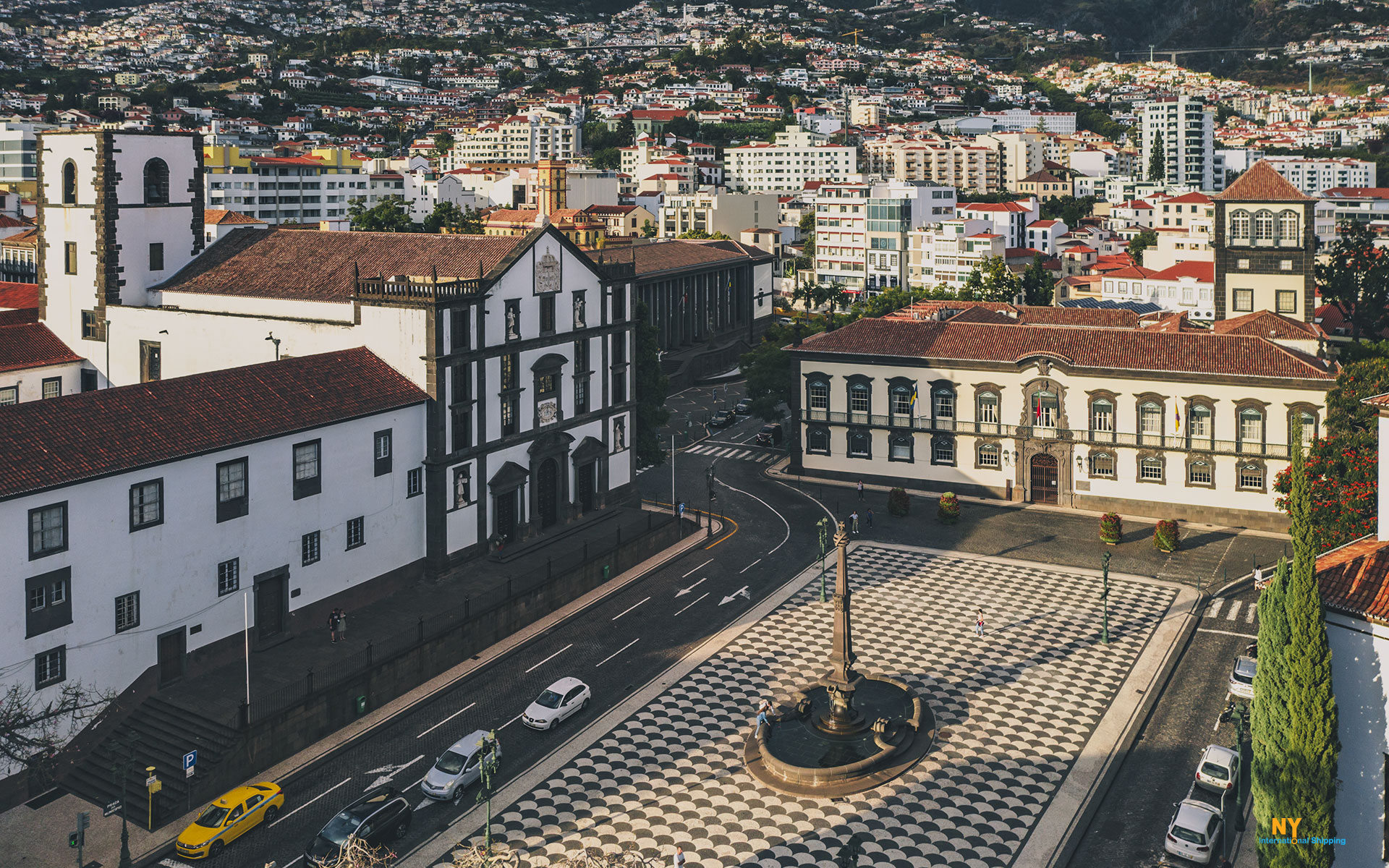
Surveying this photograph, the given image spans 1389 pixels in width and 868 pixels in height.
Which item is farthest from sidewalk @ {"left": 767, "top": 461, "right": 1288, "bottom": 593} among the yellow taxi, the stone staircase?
the yellow taxi

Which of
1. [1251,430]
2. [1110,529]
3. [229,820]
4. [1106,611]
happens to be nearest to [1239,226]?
[1251,430]

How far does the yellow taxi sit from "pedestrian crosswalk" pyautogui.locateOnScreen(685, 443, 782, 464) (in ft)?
165

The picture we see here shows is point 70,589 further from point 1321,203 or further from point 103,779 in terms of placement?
point 1321,203

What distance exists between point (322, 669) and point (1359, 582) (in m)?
34.3

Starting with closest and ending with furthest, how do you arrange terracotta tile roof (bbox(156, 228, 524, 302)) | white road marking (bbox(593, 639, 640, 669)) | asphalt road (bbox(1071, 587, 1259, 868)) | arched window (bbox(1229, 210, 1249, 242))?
1. asphalt road (bbox(1071, 587, 1259, 868))
2. white road marking (bbox(593, 639, 640, 669))
3. terracotta tile roof (bbox(156, 228, 524, 302))
4. arched window (bbox(1229, 210, 1249, 242))

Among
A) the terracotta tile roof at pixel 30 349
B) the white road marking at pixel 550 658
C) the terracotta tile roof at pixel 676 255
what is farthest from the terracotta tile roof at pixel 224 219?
the white road marking at pixel 550 658

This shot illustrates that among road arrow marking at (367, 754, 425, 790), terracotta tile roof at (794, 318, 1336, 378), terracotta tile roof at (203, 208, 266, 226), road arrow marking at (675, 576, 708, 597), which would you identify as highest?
terracotta tile roof at (203, 208, 266, 226)

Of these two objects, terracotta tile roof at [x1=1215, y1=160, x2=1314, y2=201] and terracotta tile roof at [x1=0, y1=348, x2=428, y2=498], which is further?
terracotta tile roof at [x1=1215, y1=160, x2=1314, y2=201]

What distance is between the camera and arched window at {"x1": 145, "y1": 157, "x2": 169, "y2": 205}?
6544 cm

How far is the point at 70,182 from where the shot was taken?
211ft

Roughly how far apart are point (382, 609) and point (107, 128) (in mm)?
30542

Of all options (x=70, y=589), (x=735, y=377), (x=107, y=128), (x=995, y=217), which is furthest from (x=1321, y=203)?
(x=70, y=589)

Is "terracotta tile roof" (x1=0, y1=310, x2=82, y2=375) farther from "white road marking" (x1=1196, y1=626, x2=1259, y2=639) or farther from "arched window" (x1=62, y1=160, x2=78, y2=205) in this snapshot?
"white road marking" (x1=1196, y1=626, x2=1259, y2=639)

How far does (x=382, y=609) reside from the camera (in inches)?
2052
